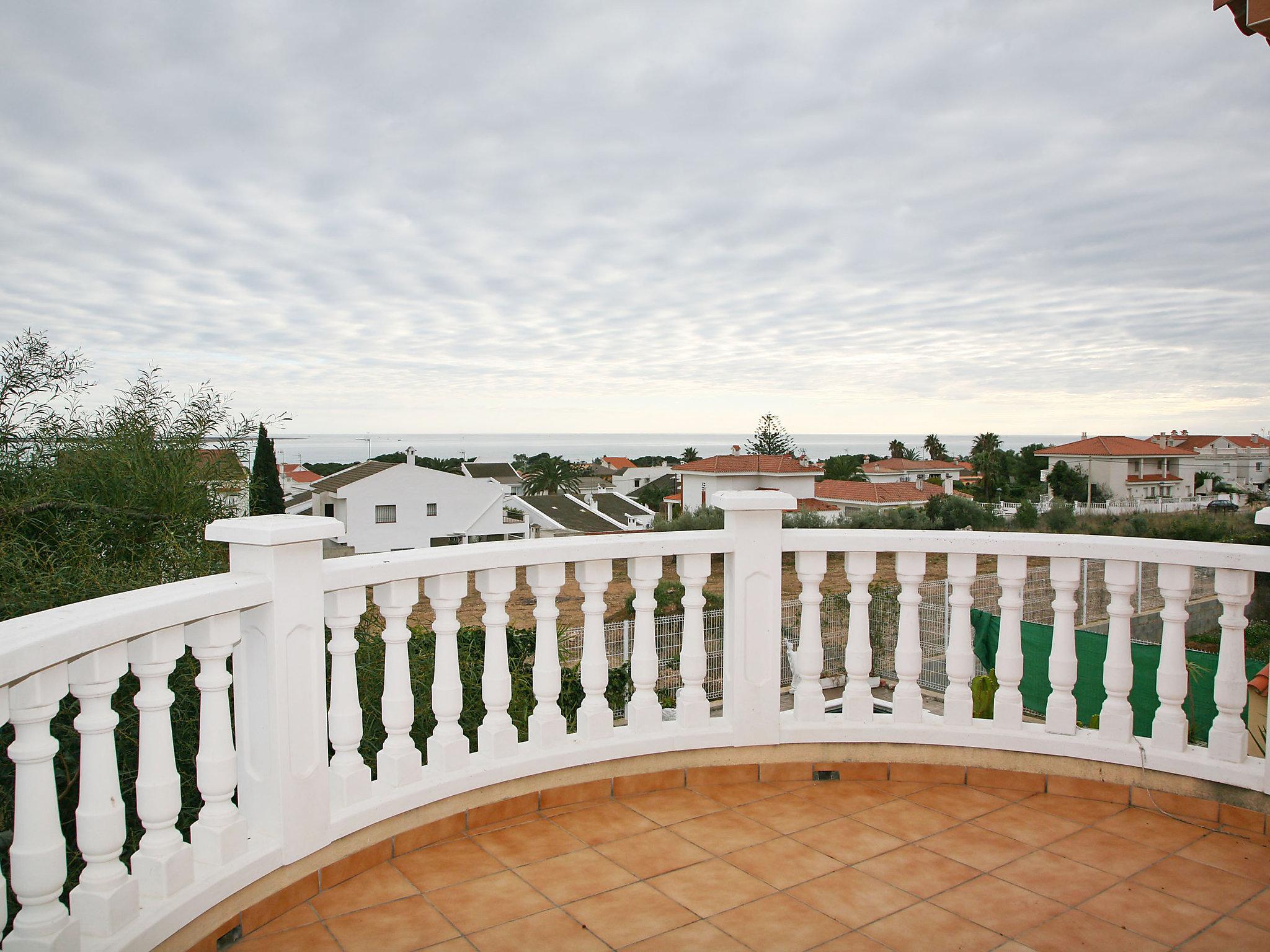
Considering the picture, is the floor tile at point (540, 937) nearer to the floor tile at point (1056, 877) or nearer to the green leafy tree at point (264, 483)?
the floor tile at point (1056, 877)

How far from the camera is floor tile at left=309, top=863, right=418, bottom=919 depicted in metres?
1.86

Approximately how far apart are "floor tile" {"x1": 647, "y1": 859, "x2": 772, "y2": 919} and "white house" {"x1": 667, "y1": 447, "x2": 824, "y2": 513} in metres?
31.8

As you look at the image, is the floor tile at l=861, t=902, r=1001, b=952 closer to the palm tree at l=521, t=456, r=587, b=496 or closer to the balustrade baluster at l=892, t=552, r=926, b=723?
the balustrade baluster at l=892, t=552, r=926, b=723

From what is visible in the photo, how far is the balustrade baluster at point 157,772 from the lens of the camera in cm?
149

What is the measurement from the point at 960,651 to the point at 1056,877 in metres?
0.79

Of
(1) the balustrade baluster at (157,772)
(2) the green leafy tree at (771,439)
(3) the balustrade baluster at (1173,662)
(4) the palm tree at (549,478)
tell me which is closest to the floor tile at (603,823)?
(1) the balustrade baluster at (157,772)

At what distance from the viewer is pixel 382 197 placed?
1301 centimetres

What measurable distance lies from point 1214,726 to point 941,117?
1047 centimetres

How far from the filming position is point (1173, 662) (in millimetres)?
2408

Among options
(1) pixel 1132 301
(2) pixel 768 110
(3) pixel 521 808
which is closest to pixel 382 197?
(2) pixel 768 110

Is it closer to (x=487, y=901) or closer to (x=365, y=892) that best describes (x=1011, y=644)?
(x=487, y=901)

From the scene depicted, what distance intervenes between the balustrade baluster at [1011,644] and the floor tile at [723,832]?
3.15ft

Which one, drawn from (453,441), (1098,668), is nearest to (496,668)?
(1098,668)

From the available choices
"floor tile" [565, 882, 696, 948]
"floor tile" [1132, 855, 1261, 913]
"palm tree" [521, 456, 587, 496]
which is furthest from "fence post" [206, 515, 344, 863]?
"palm tree" [521, 456, 587, 496]
